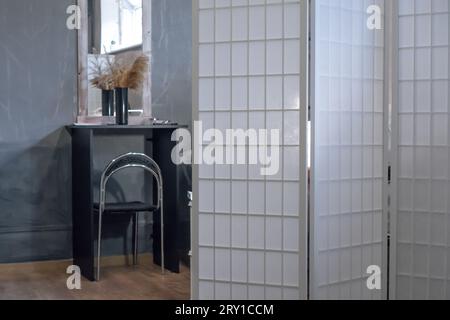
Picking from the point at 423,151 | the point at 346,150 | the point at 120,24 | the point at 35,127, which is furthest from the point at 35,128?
the point at 423,151

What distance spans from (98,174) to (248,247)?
80.5 inches

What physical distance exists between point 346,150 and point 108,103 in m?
2.18

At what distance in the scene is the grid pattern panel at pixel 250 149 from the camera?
2.94 m

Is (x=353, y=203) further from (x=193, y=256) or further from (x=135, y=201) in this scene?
(x=135, y=201)

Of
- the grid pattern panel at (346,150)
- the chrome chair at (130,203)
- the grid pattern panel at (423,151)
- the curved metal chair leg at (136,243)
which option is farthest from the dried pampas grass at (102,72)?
the grid pattern panel at (423,151)

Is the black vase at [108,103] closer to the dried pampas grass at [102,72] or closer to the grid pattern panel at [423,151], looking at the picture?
the dried pampas grass at [102,72]

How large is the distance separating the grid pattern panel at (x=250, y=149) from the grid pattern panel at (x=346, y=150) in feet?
0.37

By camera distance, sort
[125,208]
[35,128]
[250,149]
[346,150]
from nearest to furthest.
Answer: [250,149]
[346,150]
[125,208]
[35,128]

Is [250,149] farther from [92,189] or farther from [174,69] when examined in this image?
[174,69]

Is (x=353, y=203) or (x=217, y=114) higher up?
(x=217, y=114)

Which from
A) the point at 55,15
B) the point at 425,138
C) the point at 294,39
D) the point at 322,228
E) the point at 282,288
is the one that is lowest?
the point at 282,288

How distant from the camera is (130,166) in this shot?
4.55 metres

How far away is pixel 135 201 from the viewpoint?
486 centimetres

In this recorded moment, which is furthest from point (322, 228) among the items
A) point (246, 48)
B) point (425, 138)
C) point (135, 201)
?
point (135, 201)
